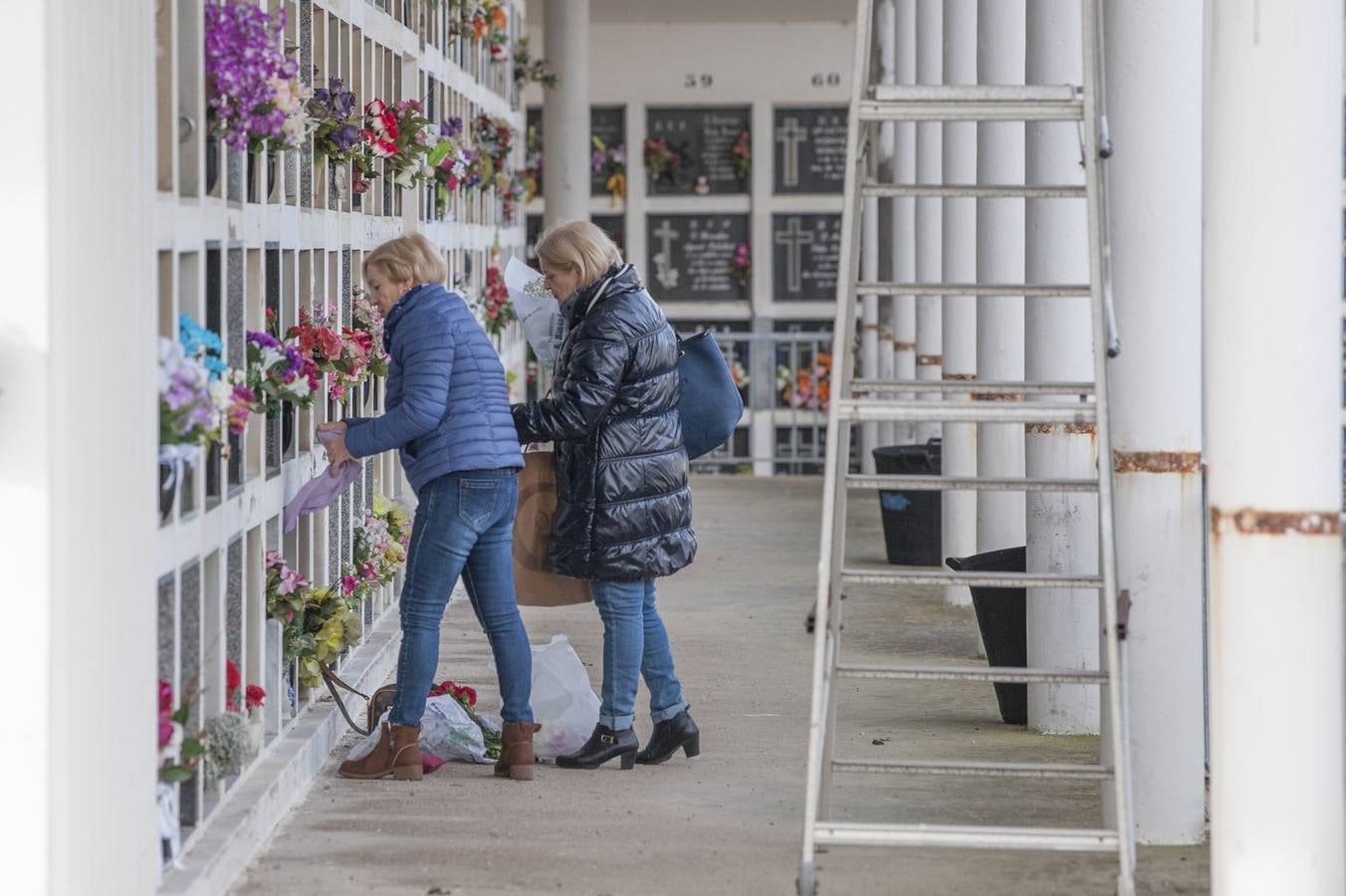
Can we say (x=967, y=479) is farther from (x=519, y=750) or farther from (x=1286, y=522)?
(x=519, y=750)

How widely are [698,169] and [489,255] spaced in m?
4.48

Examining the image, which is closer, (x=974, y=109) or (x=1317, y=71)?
(x=1317, y=71)

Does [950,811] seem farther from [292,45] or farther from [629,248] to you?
[629,248]

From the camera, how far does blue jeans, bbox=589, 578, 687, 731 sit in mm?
4125

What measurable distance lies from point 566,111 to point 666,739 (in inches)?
272

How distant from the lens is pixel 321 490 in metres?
3.98

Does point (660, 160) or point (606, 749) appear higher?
point (660, 160)

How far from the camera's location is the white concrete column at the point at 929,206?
Result: 25.6ft

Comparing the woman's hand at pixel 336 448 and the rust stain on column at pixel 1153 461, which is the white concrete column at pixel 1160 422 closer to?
the rust stain on column at pixel 1153 461

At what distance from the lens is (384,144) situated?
15.3ft

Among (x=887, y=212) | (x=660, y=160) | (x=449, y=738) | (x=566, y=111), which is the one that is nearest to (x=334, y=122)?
(x=449, y=738)

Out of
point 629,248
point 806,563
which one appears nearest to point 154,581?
point 806,563

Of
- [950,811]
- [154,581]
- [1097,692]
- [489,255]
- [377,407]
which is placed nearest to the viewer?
[154,581]

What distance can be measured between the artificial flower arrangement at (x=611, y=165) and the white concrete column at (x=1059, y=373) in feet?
26.7
